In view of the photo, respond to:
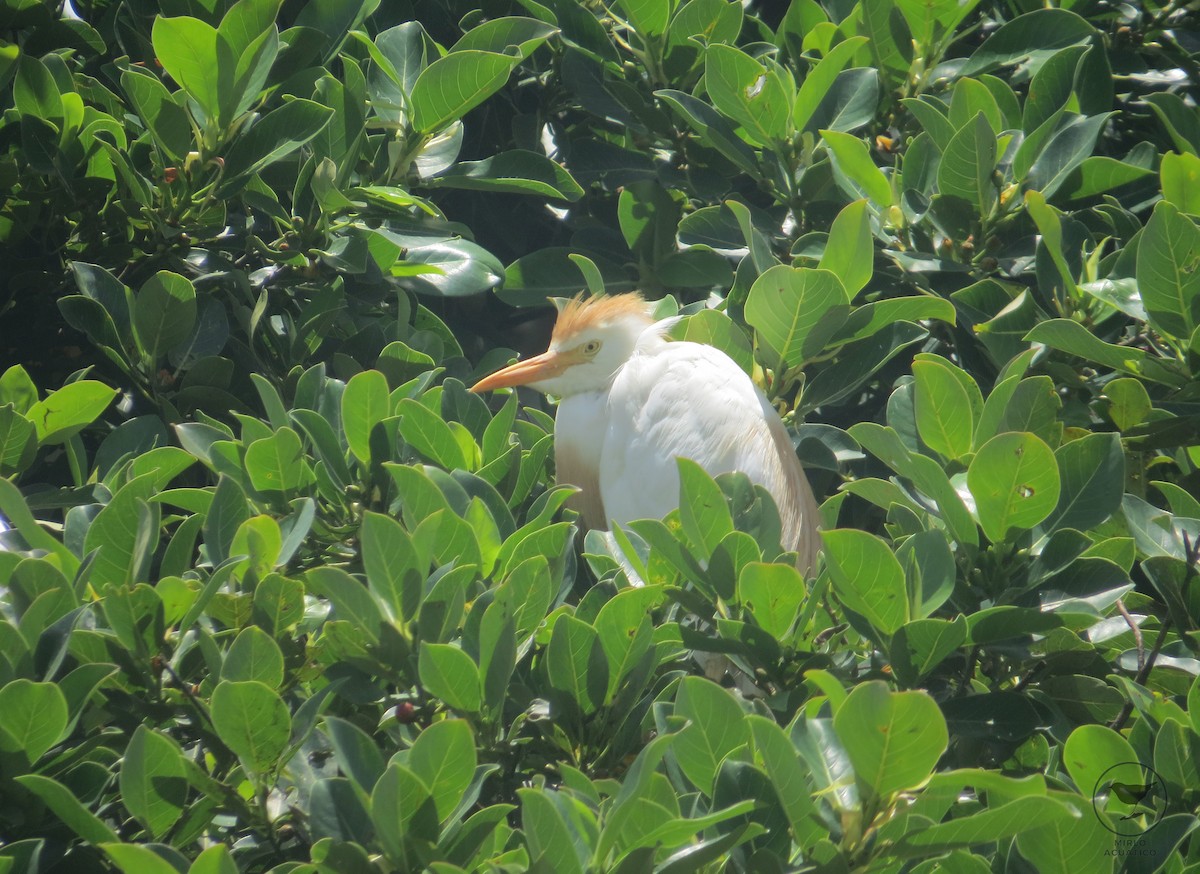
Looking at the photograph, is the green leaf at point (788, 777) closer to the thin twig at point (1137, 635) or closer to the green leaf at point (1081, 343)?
the thin twig at point (1137, 635)

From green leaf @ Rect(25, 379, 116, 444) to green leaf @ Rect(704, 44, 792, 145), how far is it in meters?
1.70

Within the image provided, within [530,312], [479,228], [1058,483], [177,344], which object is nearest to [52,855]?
[177,344]

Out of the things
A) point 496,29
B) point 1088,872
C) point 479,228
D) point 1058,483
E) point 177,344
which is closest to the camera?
point 1088,872

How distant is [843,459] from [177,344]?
5.64 feet

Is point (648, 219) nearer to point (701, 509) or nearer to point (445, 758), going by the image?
point (701, 509)

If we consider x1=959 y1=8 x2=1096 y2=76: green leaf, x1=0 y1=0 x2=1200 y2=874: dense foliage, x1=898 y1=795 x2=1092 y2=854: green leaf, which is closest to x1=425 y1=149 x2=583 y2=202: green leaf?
x1=0 y1=0 x2=1200 y2=874: dense foliage

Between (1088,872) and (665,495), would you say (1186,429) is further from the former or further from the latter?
(665,495)

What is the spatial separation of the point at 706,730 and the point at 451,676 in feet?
1.28

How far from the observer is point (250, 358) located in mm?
2785

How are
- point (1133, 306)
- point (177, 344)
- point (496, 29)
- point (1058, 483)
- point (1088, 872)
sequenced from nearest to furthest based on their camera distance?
point (1088, 872) < point (1058, 483) < point (1133, 306) < point (177, 344) < point (496, 29)

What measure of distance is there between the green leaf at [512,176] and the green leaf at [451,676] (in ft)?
5.16

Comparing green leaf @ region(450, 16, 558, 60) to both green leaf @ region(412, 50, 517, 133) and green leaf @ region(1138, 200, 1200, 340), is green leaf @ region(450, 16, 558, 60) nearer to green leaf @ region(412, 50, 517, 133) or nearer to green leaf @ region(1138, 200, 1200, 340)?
green leaf @ region(412, 50, 517, 133)

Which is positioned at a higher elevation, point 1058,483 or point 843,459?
point 1058,483

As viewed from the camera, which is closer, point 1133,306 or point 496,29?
point 1133,306
